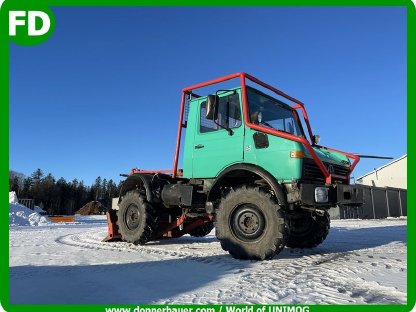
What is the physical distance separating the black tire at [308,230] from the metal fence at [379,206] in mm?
18853

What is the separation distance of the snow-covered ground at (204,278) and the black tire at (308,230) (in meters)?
0.70

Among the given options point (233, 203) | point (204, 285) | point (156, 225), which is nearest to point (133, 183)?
point (156, 225)

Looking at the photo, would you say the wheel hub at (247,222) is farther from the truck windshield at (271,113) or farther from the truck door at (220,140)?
the truck windshield at (271,113)

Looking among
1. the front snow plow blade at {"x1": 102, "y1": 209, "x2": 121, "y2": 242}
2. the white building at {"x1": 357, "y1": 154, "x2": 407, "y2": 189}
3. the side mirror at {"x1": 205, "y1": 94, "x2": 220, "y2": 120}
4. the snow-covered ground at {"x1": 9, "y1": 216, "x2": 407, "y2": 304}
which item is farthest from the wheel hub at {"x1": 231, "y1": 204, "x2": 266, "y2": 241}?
the white building at {"x1": 357, "y1": 154, "x2": 407, "y2": 189}

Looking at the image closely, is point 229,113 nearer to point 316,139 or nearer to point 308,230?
point 316,139

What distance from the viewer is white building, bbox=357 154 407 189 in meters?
34.2

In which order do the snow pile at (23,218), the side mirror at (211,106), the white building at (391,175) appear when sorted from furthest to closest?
the white building at (391,175), the snow pile at (23,218), the side mirror at (211,106)

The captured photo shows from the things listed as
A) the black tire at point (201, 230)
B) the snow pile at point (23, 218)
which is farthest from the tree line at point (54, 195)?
the black tire at point (201, 230)

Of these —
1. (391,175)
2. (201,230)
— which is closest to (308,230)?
(201,230)

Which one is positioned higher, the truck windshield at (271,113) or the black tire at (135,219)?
the truck windshield at (271,113)

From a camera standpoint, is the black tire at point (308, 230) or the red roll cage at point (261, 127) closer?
the red roll cage at point (261, 127)

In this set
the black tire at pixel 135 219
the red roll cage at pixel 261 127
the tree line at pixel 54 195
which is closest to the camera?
the red roll cage at pixel 261 127

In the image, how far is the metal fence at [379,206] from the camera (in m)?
25.9

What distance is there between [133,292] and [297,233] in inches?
179
